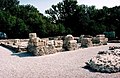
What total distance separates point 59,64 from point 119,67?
3806mm

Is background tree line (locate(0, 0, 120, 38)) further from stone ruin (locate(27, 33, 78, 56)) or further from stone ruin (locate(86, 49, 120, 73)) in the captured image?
stone ruin (locate(86, 49, 120, 73))

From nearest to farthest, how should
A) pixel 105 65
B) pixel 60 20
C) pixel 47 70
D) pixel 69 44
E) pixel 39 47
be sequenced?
pixel 105 65, pixel 47 70, pixel 39 47, pixel 69 44, pixel 60 20

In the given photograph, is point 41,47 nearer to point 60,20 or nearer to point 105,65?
point 105,65

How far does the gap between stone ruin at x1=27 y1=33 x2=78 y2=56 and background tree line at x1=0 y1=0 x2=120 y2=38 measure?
904 inches

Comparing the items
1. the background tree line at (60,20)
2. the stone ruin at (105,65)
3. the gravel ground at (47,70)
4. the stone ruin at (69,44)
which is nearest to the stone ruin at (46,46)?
the stone ruin at (69,44)

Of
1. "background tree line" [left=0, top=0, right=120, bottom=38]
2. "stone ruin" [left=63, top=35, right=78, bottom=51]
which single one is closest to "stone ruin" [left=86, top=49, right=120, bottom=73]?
"stone ruin" [left=63, top=35, right=78, bottom=51]

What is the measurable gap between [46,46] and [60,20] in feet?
142

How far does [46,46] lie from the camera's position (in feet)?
62.7

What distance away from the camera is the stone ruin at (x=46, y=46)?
A: 1858 cm

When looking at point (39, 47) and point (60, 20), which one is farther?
point (60, 20)

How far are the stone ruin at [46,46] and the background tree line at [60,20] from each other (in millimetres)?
22968

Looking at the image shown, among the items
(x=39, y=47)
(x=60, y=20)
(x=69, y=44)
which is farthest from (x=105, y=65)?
(x=60, y=20)

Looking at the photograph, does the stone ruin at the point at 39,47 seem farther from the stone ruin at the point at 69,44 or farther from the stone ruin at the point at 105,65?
the stone ruin at the point at 105,65

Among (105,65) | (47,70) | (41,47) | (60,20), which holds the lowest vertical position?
(47,70)
